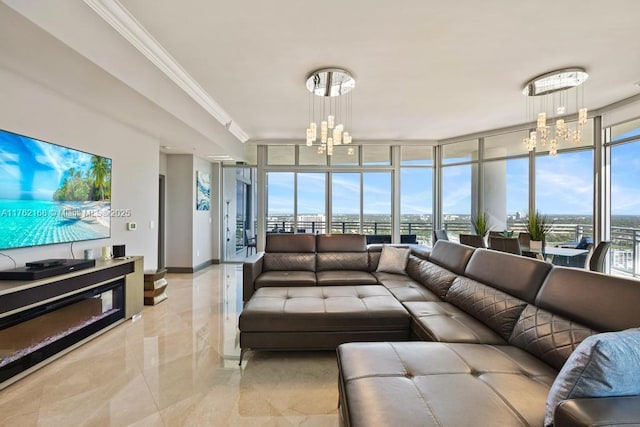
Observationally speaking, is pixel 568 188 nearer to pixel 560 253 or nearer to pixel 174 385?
pixel 560 253

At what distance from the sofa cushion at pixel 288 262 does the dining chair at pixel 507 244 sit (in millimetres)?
2433

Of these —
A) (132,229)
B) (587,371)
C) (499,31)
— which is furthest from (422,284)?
(132,229)

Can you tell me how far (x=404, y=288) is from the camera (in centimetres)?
303

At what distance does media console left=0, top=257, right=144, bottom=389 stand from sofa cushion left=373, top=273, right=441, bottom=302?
3013mm

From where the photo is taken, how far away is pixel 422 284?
3.22 m

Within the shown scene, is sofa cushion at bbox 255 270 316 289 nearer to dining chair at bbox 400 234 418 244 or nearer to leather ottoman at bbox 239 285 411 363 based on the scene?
leather ottoman at bbox 239 285 411 363

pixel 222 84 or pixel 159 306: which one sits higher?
pixel 222 84

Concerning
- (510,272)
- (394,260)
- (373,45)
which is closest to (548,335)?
(510,272)

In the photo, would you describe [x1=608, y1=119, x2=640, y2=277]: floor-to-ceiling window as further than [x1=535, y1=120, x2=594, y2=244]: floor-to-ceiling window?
No

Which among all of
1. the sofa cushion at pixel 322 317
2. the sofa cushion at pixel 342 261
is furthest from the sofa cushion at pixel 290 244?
the sofa cushion at pixel 322 317

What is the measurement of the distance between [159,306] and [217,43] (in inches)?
130

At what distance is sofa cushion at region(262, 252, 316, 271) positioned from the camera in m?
3.86

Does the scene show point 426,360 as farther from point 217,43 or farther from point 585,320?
point 217,43

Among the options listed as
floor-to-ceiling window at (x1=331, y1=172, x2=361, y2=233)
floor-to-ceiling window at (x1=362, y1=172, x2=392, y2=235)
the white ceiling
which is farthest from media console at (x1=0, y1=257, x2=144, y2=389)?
floor-to-ceiling window at (x1=362, y1=172, x2=392, y2=235)
